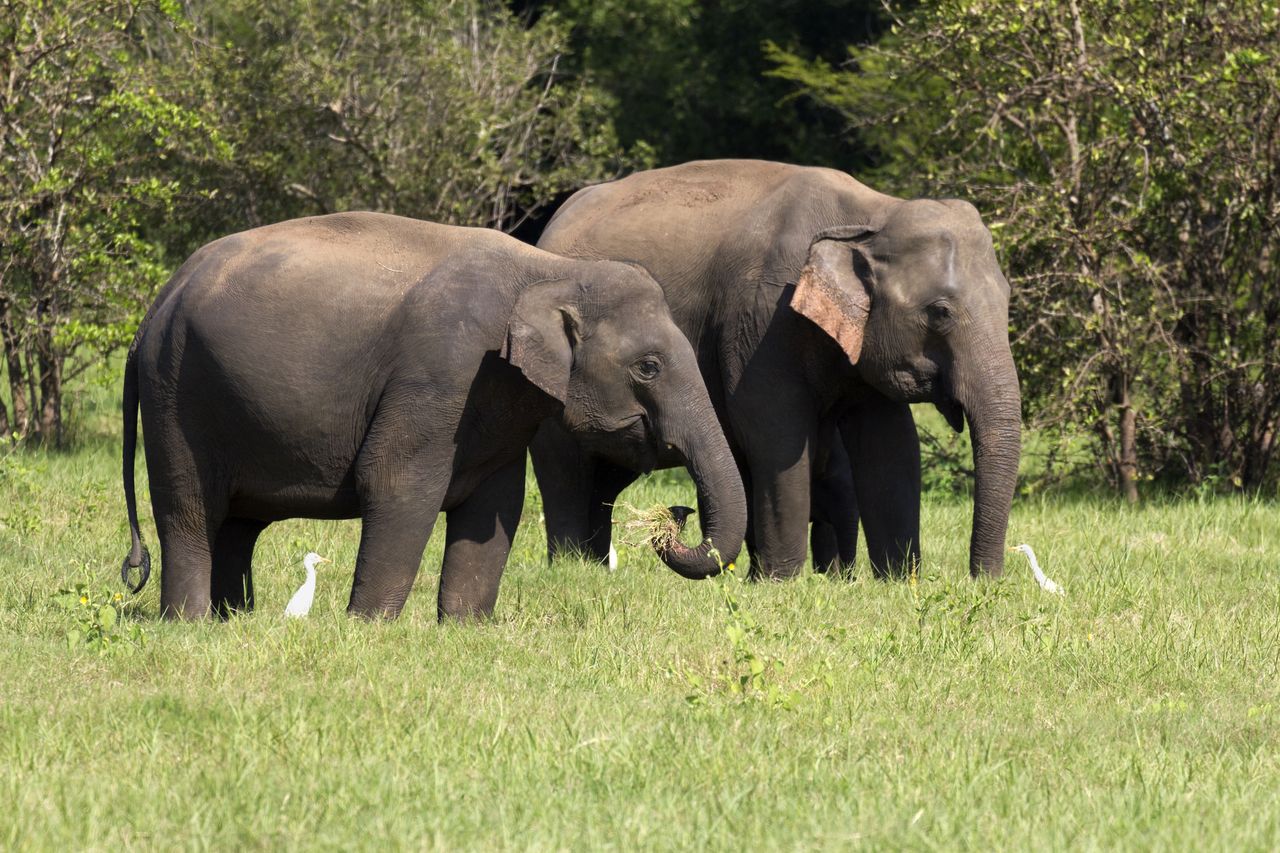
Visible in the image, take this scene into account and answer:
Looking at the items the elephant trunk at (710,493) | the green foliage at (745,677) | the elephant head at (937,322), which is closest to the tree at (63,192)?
the elephant head at (937,322)

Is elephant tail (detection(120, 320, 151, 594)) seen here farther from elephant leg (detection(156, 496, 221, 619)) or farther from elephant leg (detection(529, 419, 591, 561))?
elephant leg (detection(529, 419, 591, 561))

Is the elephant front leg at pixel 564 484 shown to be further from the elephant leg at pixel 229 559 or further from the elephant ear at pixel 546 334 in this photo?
the elephant ear at pixel 546 334

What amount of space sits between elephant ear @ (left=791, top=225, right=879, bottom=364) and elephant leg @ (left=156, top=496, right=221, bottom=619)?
3105mm

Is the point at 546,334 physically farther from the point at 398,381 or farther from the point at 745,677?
the point at 745,677

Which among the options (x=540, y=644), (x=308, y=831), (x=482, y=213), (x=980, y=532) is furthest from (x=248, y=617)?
(x=482, y=213)

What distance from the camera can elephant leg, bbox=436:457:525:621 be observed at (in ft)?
26.9

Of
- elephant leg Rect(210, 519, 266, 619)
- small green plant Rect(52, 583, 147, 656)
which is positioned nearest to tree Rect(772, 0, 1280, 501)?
elephant leg Rect(210, 519, 266, 619)

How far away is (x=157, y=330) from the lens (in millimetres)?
8086

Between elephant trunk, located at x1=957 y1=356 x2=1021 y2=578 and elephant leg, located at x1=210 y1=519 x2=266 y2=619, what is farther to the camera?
elephant trunk, located at x1=957 y1=356 x2=1021 y2=578

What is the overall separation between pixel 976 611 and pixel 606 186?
162 inches

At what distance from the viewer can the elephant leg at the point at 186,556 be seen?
26.7 ft

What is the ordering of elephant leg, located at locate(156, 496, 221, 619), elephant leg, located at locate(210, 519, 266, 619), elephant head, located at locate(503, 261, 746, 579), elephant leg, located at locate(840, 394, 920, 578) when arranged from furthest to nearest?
elephant leg, located at locate(840, 394, 920, 578) < elephant leg, located at locate(210, 519, 266, 619) < elephant leg, located at locate(156, 496, 221, 619) < elephant head, located at locate(503, 261, 746, 579)

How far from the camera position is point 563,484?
10.3m

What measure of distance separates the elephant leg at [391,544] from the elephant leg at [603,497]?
250 centimetres
